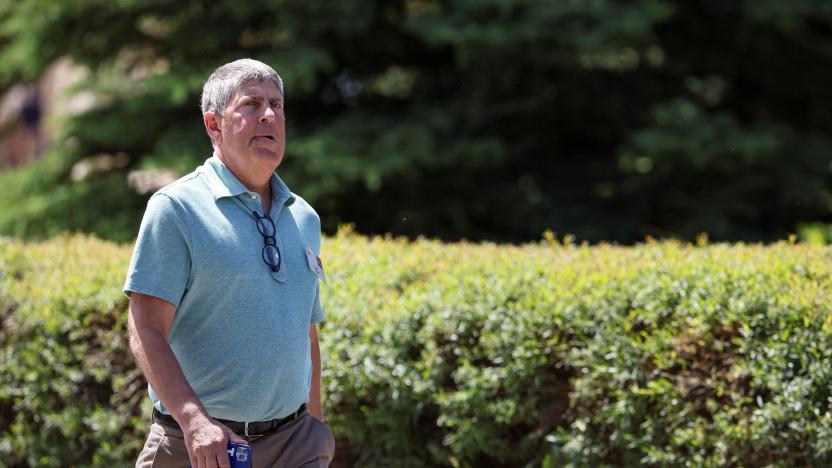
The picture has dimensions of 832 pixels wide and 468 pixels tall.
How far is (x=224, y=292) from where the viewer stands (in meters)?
2.78

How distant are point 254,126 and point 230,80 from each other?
149 millimetres

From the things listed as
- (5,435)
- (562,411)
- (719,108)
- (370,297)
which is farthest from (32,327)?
(719,108)

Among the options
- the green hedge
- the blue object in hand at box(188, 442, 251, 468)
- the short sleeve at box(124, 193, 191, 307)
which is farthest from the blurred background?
the blue object in hand at box(188, 442, 251, 468)

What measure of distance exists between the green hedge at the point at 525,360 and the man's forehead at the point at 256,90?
1.98 metres

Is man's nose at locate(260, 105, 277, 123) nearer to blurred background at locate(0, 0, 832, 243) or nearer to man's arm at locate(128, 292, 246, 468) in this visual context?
man's arm at locate(128, 292, 246, 468)

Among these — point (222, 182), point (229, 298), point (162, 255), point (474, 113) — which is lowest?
point (229, 298)

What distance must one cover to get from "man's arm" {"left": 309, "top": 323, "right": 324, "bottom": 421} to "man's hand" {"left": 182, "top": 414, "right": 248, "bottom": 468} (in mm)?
667

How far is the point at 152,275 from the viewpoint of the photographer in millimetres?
2668

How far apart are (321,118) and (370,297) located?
5692 mm

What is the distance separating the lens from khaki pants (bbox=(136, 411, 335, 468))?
9.45 ft

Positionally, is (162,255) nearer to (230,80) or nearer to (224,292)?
(224,292)

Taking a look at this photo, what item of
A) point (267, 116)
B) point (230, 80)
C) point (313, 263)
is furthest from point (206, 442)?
point (230, 80)

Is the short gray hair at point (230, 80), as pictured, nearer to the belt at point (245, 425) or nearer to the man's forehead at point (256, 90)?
A: the man's forehead at point (256, 90)

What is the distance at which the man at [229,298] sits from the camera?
→ 268 centimetres
